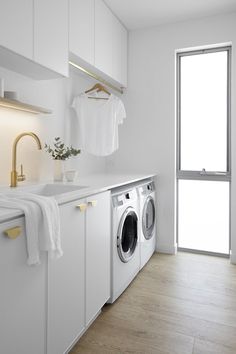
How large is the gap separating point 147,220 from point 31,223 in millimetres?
1864

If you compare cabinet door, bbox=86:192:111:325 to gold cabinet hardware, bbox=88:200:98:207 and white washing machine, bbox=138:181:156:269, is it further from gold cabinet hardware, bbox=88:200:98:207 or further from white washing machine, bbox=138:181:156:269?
white washing machine, bbox=138:181:156:269

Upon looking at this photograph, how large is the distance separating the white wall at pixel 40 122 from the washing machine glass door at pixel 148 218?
76 centimetres

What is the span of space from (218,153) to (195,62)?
3.52 feet

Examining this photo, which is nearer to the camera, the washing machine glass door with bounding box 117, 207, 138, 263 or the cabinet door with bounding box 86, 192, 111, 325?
the cabinet door with bounding box 86, 192, 111, 325

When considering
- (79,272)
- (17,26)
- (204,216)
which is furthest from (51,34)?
(204,216)

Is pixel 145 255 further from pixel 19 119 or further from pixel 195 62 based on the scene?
pixel 195 62

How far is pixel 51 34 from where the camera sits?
1787 mm

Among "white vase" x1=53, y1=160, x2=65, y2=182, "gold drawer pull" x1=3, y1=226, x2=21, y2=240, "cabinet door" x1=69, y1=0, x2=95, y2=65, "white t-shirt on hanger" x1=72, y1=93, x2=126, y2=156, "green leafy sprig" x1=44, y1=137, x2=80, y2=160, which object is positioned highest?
"cabinet door" x1=69, y1=0, x2=95, y2=65

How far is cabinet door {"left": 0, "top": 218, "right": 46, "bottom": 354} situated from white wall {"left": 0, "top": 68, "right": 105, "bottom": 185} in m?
0.89

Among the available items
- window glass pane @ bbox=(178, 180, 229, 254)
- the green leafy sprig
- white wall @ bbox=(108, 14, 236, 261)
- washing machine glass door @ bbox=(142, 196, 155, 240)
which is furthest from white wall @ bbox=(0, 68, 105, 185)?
window glass pane @ bbox=(178, 180, 229, 254)

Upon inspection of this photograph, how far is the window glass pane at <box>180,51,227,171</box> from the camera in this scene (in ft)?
9.98

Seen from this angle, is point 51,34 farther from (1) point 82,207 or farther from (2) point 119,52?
(2) point 119,52

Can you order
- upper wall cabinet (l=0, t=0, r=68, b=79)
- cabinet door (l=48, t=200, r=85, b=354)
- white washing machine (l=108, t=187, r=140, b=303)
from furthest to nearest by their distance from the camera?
white washing machine (l=108, t=187, r=140, b=303)
upper wall cabinet (l=0, t=0, r=68, b=79)
cabinet door (l=48, t=200, r=85, b=354)

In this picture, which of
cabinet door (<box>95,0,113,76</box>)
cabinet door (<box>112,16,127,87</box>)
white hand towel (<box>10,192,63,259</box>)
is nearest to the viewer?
white hand towel (<box>10,192,63,259</box>)
